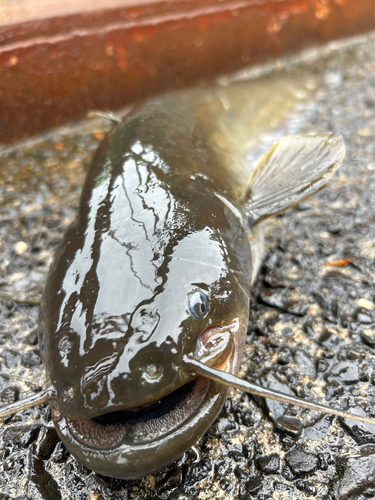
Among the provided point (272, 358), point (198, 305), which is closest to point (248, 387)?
point (198, 305)

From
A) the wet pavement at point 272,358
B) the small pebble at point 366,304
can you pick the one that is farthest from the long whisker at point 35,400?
the small pebble at point 366,304

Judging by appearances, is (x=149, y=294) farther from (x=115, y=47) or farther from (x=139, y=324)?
(x=115, y=47)

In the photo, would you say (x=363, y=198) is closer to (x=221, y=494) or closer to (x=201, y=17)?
(x=221, y=494)

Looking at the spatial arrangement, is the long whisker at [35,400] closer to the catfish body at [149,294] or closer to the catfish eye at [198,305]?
the catfish body at [149,294]

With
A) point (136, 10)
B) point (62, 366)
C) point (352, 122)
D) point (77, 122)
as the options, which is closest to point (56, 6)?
point (136, 10)

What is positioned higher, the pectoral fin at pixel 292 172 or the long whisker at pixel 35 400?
the pectoral fin at pixel 292 172

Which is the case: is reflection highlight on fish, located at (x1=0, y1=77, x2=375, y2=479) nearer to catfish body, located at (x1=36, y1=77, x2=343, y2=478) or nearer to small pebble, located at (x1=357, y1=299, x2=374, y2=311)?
catfish body, located at (x1=36, y1=77, x2=343, y2=478)
